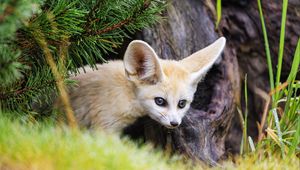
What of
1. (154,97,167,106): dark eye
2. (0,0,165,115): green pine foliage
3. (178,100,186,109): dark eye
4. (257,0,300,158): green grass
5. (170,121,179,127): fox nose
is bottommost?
(257,0,300,158): green grass

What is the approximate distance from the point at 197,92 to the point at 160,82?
0.91 m

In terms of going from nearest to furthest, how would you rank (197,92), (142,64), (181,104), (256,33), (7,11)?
(7,11)
(142,64)
(181,104)
(197,92)
(256,33)

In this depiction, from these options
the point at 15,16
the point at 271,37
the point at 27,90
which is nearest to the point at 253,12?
the point at 271,37

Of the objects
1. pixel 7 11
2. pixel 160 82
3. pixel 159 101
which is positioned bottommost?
pixel 159 101

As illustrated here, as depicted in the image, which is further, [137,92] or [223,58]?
[223,58]

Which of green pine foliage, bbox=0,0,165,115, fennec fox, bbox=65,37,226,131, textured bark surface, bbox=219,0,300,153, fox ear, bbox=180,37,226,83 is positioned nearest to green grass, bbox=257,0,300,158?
fox ear, bbox=180,37,226,83

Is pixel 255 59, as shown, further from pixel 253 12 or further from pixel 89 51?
pixel 89 51

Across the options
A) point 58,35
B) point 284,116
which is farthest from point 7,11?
point 284,116

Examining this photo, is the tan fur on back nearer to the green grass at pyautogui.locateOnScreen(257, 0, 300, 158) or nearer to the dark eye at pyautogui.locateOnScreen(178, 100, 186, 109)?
the dark eye at pyautogui.locateOnScreen(178, 100, 186, 109)

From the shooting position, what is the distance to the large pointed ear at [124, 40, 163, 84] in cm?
383

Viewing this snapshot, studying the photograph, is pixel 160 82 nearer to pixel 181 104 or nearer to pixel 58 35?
pixel 181 104

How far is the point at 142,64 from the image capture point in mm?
3980

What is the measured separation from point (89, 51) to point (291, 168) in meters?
1.46

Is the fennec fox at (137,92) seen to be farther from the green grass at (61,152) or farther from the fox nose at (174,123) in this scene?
the green grass at (61,152)
